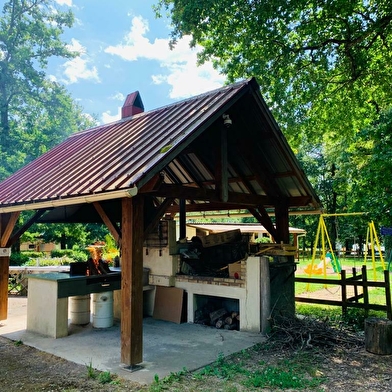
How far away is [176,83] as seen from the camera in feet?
186

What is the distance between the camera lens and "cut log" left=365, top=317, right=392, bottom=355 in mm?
5809

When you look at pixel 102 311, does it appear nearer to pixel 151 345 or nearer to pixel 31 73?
pixel 151 345

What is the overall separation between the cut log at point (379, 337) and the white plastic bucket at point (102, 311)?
4903mm

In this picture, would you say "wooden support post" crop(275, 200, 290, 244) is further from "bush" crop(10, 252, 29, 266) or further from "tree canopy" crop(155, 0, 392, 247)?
"bush" crop(10, 252, 29, 266)

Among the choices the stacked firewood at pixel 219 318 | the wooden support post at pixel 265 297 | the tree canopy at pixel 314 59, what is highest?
the tree canopy at pixel 314 59

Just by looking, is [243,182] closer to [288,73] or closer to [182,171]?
[182,171]

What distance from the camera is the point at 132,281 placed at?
199 inches

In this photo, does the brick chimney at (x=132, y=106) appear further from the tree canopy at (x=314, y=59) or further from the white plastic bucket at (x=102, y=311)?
the white plastic bucket at (x=102, y=311)

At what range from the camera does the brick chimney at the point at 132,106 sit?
1087cm


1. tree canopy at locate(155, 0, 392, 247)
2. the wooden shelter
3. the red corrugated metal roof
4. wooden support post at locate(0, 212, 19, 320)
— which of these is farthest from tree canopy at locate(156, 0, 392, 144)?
wooden support post at locate(0, 212, 19, 320)

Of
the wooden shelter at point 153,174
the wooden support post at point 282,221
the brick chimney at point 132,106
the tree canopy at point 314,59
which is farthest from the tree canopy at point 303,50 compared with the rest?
the wooden support post at point 282,221

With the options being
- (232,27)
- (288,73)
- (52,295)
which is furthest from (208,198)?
(288,73)

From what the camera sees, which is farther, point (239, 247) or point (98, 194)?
point (239, 247)

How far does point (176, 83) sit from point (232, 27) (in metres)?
48.1
